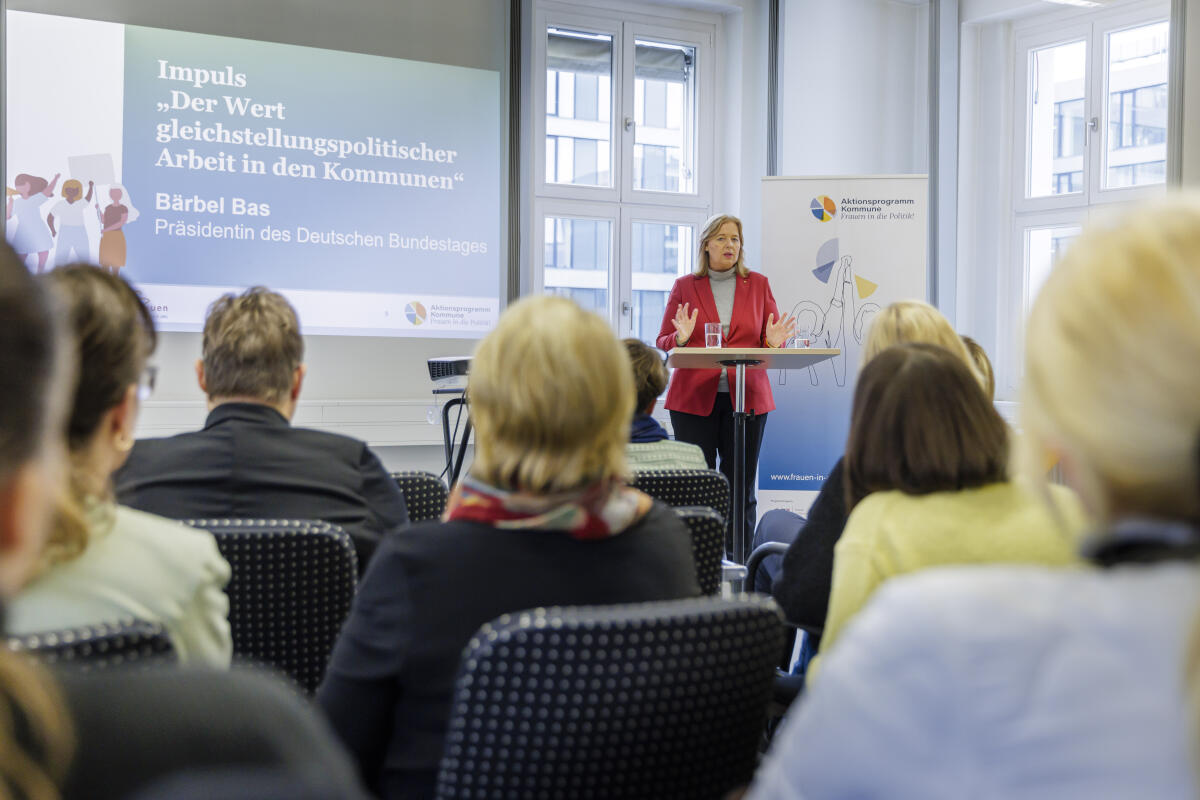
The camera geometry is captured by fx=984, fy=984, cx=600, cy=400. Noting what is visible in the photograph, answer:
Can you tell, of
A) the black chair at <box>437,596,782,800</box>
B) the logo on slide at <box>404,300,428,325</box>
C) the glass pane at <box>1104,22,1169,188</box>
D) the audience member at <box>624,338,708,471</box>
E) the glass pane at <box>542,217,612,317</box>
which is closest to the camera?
the black chair at <box>437,596,782,800</box>

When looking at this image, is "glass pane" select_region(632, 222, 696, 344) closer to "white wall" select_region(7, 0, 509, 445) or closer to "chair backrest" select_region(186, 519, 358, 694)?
"white wall" select_region(7, 0, 509, 445)

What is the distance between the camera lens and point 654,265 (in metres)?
6.16

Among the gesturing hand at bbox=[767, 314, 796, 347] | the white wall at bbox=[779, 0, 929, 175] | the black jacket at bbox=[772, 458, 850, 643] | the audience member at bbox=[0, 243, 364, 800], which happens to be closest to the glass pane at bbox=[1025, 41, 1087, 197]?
the white wall at bbox=[779, 0, 929, 175]

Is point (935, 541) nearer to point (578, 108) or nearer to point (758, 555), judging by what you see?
point (758, 555)

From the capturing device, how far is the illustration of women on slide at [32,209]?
178 inches

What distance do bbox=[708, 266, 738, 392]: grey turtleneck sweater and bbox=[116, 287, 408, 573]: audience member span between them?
2913 millimetres

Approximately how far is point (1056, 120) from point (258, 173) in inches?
179

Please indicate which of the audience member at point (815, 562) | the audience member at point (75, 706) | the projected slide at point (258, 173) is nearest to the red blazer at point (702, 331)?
the projected slide at point (258, 173)

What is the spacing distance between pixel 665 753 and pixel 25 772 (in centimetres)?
71

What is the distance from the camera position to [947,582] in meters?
0.65

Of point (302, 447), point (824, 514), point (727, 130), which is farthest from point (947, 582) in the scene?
point (727, 130)

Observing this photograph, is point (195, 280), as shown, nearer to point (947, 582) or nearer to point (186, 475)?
point (186, 475)

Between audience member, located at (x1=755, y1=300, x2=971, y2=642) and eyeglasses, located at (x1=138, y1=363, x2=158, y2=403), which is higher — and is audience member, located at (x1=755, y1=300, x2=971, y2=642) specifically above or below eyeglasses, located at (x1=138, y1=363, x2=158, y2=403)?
below

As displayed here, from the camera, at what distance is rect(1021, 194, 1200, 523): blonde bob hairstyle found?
575mm
